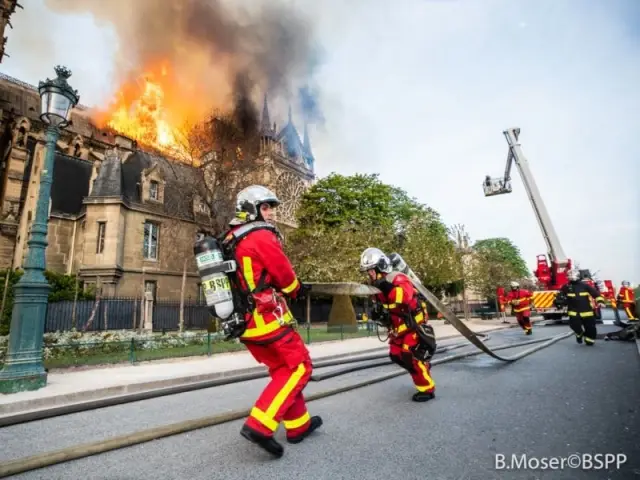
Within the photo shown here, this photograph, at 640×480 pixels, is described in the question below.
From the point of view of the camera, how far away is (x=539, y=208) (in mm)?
18844

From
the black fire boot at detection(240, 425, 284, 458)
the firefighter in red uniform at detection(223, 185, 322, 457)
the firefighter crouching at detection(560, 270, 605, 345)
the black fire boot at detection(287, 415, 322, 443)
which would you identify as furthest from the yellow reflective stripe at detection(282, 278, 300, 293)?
the firefighter crouching at detection(560, 270, 605, 345)

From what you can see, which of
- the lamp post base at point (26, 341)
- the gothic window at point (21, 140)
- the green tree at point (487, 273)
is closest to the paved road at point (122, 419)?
the lamp post base at point (26, 341)

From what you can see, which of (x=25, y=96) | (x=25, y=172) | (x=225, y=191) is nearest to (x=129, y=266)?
(x=225, y=191)

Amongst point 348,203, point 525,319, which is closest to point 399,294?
point 525,319

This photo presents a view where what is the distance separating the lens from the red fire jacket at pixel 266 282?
314 centimetres

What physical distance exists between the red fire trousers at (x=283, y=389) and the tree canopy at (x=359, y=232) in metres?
17.5

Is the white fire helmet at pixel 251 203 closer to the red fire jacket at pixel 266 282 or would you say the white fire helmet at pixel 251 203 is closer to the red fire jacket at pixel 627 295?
the red fire jacket at pixel 266 282

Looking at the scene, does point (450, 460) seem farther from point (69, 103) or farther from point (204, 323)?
point (204, 323)

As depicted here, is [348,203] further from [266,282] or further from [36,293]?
[266,282]

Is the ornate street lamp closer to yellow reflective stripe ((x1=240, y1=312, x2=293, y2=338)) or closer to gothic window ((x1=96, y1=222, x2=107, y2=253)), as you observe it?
yellow reflective stripe ((x1=240, y1=312, x2=293, y2=338))

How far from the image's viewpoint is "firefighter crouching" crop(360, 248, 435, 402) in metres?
4.72

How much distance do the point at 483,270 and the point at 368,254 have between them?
28592 millimetres

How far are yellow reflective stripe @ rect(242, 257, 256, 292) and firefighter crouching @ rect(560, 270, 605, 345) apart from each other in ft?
33.2

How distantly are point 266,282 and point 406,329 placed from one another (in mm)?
2343
